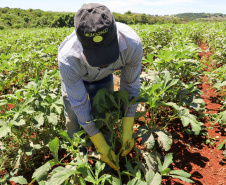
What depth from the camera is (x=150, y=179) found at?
1.09 metres

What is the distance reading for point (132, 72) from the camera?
4.85ft

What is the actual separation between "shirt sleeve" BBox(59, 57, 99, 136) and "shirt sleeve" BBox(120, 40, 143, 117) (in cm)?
36

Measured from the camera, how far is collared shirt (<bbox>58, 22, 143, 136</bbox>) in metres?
1.24

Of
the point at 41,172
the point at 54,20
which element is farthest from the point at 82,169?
the point at 54,20

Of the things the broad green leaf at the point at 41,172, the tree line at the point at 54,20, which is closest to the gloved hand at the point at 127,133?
the broad green leaf at the point at 41,172

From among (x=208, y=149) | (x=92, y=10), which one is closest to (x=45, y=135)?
(x=92, y=10)

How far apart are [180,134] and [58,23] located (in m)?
27.7

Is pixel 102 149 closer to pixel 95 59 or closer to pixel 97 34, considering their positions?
pixel 95 59

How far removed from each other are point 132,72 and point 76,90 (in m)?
0.47


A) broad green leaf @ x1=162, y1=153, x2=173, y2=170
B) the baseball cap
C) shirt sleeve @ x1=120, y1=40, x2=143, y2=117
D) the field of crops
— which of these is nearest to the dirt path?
the field of crops

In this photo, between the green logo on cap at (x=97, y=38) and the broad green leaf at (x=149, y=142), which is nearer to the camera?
the green logo on cap at (x=97, y=38)

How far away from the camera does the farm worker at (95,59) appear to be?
39.8 inches

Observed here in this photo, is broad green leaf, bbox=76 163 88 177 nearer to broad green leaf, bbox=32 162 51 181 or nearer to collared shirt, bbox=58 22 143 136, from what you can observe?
broad green leaf, bbox=32 162 51 181

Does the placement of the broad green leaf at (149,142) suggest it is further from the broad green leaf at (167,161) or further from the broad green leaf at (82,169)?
the broad green leaf at (82,169)
